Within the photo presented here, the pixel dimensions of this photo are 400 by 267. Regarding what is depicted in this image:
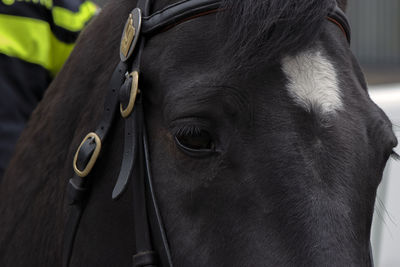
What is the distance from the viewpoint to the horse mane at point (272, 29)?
5.56 feet

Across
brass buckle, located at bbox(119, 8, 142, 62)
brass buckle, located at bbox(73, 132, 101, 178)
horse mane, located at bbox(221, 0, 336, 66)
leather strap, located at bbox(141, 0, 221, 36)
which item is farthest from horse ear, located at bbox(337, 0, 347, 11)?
brass buckle, located at bbox(73, 132, 101, 178)

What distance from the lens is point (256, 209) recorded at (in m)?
1.62

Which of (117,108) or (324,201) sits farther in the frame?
(117,108)

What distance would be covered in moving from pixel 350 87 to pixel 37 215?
1.05m

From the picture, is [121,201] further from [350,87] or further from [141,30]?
[350,87]

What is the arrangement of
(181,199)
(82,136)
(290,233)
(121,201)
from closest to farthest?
1. (290,233)
2. (181,199)
3. (121,201)
4. (82,136)

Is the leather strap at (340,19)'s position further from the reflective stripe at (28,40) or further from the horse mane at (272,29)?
the reflective stripe at (28,40)

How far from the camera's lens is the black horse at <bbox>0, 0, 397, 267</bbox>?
1595 millimetres

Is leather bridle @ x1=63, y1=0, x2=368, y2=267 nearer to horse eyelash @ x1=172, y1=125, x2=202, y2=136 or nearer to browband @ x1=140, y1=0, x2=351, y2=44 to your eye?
browband @ x1=140, y1=0, x2=351, y2=44

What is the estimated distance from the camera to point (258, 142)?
5.40ft

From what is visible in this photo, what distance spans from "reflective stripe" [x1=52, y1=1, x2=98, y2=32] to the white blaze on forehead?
4.28 ft

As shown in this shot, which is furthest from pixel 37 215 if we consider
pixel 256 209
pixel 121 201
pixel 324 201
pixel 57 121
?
pixel 324 201

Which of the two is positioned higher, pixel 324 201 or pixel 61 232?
pixel 324 201

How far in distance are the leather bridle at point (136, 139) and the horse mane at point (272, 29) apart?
4.4 inches
